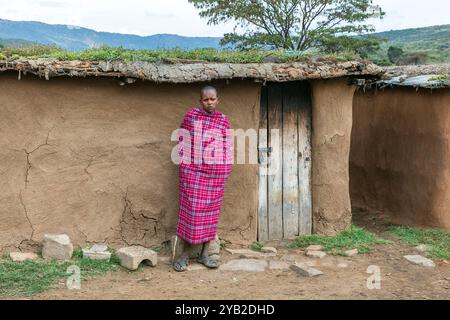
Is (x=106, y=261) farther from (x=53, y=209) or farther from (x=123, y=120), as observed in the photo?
(x=123, y=120)

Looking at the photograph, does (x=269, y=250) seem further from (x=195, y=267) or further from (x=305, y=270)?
(x=195, y=267)

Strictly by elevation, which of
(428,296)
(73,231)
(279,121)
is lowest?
(428,296)

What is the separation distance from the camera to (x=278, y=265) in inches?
219

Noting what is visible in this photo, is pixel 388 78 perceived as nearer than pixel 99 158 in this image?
No

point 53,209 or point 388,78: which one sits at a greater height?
point 388,78

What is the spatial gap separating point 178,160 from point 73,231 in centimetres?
135

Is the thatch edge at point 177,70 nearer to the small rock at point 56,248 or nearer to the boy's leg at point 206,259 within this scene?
the small rock at point 56,248

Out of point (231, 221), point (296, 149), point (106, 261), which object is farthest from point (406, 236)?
point (106, 261)

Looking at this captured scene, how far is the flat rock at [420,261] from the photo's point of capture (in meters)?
5.70

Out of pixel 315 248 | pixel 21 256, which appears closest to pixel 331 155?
pixel 315 248

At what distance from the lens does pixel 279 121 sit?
6.44 metres

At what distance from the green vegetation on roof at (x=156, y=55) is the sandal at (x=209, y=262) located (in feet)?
6.96

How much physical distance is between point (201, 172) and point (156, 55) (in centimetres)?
144

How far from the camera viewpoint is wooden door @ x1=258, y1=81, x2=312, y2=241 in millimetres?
6402
